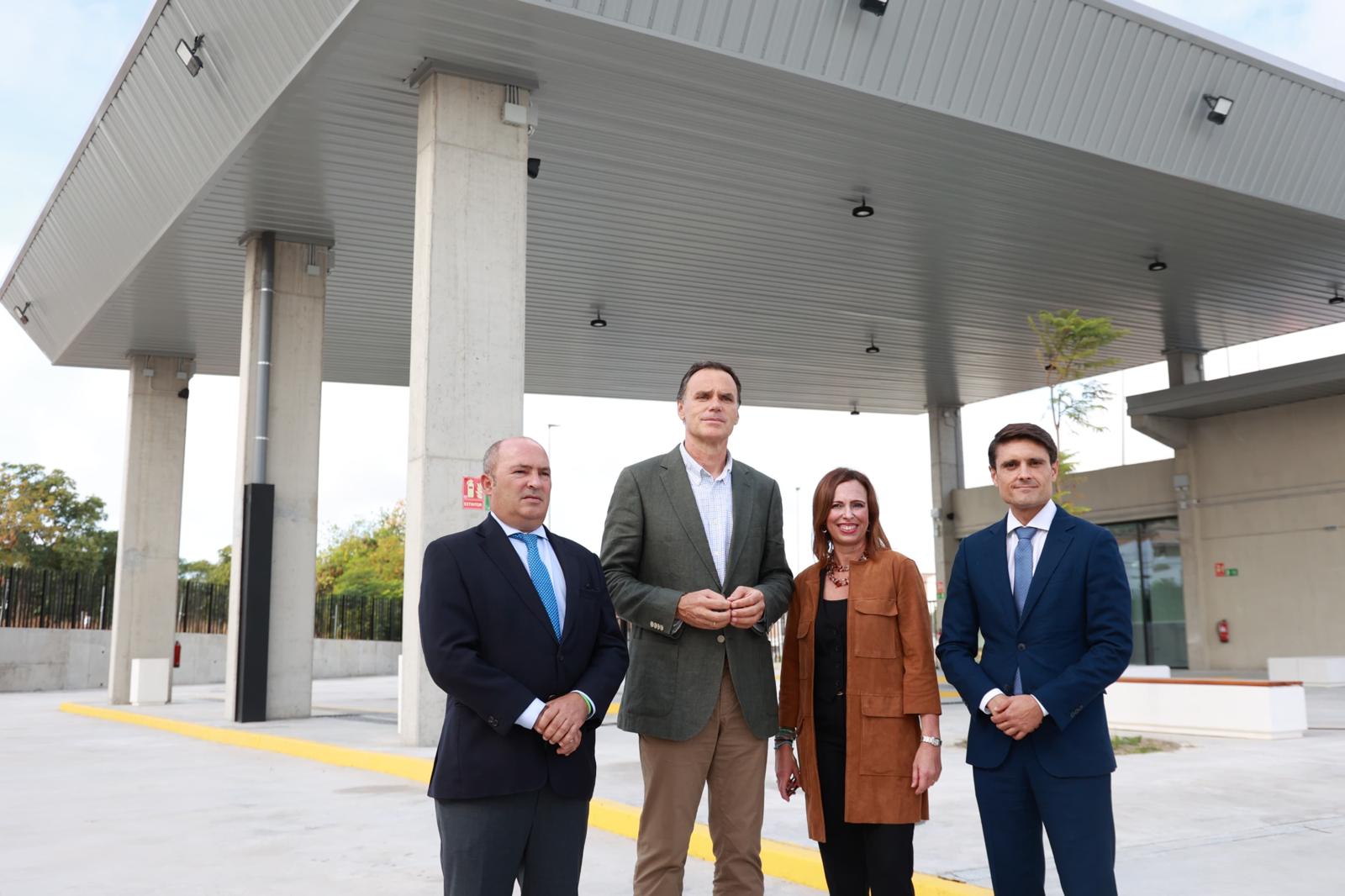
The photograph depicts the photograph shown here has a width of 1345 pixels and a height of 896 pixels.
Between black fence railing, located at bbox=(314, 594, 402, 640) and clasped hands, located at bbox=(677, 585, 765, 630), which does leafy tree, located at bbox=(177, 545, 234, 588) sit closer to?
black fence railing, located at bbox=(314, 594, 402, 640)

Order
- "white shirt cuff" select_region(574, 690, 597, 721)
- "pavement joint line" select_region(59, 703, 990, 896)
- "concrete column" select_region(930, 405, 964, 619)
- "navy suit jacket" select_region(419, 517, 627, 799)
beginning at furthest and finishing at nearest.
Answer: "concrete column" select_region(930, 405, 964, 619)
"pavement joint line" select_region(59, 703, 990, 896)
"white shirt cuff" select_region(574, 690, 597, 721)
"navy suit jacket" select_region(419, 517, 627, 799)

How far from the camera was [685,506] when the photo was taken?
12.7ft

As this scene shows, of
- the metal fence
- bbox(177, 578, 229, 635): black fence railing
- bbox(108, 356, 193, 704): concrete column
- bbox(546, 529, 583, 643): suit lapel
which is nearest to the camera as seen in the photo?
bbox(546, 529, 583, 643): suit lapel

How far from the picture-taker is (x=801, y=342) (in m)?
21.5

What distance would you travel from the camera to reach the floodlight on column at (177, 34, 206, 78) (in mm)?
11375

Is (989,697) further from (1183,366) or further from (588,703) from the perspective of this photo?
(1183,366)

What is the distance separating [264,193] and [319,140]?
185cm

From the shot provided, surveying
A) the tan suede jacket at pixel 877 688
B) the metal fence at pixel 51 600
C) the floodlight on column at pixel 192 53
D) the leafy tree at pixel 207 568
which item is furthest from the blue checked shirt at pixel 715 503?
the leafy tree at pixel 207 568

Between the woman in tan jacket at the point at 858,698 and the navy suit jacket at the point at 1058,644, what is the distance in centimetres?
19

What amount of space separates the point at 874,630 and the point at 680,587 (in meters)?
0.68

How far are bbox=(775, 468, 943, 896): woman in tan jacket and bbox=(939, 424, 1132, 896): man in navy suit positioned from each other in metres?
0.18

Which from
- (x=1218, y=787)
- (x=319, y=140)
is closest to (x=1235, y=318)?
(x=1218, y=787)

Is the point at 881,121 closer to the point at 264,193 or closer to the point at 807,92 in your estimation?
the point at 807,92

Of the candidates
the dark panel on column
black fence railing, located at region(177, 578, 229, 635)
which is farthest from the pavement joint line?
→ black fence railing, located at region(177, 578, 229, 635)
